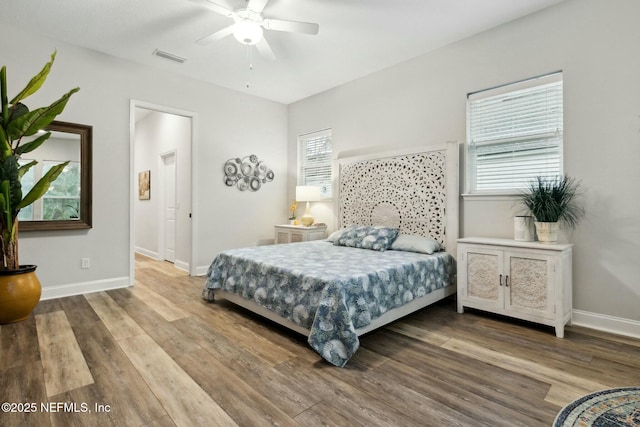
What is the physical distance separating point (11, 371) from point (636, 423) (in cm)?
335

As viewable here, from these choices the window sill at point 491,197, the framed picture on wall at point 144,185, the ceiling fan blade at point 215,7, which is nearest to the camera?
the ceiling fan blade at point 215,7

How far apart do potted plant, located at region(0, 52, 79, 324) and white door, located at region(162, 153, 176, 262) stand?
276 cm

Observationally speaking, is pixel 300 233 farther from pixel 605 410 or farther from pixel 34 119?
pixel 605 410

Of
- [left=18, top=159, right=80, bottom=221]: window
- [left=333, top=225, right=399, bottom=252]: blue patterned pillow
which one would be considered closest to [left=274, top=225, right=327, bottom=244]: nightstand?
[left=333, top=225, right=399, bottom=252]: blue patterned pillow

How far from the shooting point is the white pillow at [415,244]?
11.1ft

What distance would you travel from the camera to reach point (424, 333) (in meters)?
2.64

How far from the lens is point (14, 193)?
9.38 feet

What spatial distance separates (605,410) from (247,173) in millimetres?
4745

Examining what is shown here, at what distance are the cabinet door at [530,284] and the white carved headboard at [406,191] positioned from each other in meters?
0.75

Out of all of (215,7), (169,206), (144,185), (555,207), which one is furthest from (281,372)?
(144,185)

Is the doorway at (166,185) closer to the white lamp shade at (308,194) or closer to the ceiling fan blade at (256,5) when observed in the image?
the white lamp shade at (308,194)

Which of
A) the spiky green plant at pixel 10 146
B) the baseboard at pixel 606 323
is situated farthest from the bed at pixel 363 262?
the spiky green plant at pixel 10 146

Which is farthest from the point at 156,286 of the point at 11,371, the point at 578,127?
A: the point at 578,127

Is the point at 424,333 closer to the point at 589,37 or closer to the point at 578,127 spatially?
the point at 578,127
